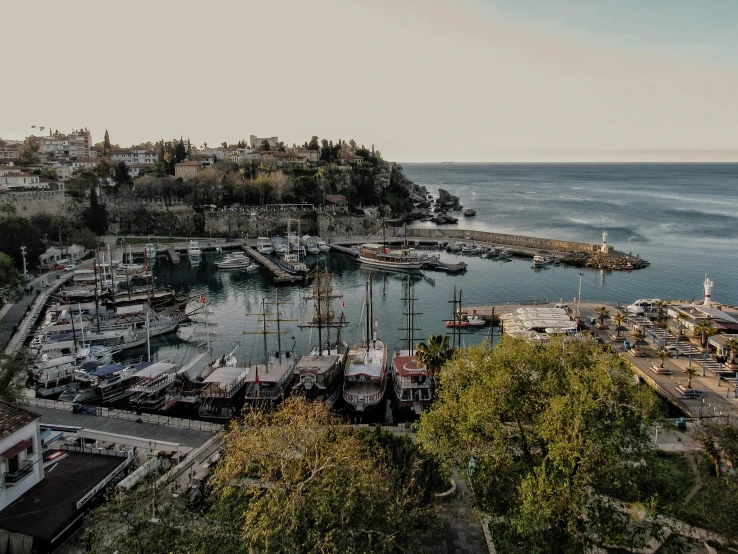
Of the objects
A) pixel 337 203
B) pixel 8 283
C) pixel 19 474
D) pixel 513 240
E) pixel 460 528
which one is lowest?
pixel 460 528

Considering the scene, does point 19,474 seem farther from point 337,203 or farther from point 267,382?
point 337,203

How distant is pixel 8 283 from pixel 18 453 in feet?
107

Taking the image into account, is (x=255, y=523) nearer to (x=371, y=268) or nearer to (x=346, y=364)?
(x=346, y=364)

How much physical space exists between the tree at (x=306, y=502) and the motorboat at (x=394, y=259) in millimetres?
49850

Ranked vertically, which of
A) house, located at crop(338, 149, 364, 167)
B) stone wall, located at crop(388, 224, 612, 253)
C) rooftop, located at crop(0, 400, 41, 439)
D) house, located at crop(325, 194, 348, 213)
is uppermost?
house, located at crop(338, 149, 364, 167)

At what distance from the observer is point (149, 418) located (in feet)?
79.8

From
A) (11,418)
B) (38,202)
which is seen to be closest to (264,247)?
(38,202)

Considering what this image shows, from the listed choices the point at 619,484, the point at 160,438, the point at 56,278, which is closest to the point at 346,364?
the point at 160,438

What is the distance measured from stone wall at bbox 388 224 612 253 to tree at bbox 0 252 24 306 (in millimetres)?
53408

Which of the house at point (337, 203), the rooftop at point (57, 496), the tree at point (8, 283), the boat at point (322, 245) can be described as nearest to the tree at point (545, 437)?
the rooftop at point (57, 496)

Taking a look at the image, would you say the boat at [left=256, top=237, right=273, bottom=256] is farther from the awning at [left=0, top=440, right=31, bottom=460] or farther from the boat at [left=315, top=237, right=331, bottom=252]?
the awning at [left=0, top=440, right=31, bottom=460]

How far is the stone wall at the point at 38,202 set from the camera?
231ft

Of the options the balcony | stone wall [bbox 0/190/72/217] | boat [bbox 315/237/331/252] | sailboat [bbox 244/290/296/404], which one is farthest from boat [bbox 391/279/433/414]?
stone wall [bbox 0/190/72/217]

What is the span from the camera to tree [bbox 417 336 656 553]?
12.8 meters
